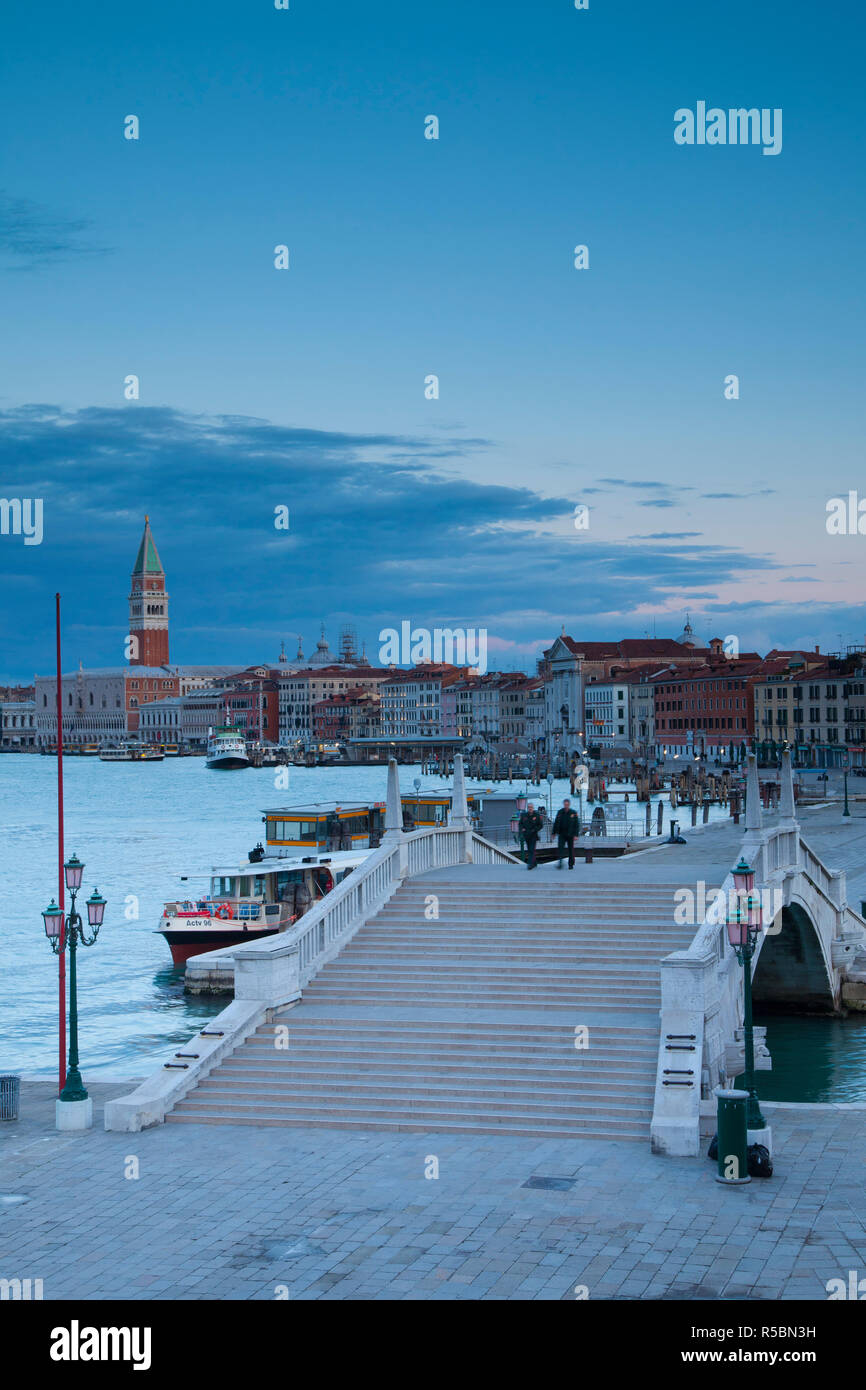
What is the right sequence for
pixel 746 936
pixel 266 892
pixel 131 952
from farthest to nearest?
pixel 131 952 < pixel 266 892 < pixel 746 936

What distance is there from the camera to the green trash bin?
1203 cm

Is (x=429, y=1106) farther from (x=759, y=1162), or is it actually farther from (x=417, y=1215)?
(x=759, y=1162)

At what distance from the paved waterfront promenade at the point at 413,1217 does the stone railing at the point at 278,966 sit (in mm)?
416

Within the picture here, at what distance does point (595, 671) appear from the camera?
184500 mm

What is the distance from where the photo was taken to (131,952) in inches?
1608

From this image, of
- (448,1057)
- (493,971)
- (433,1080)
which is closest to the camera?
(433,1080)

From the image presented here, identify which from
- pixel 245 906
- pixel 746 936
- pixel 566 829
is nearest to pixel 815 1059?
pixel 566 829

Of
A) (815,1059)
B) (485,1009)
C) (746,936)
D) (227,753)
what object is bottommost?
(815,1059)

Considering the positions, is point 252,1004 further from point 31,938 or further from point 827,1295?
point 31,938

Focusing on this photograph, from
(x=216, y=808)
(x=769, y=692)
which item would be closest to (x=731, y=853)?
(x=216, y=808)

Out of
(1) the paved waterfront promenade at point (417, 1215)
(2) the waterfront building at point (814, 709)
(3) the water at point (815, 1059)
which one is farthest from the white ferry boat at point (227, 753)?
(1) the paved waterfront promenade at point (417, 1215)

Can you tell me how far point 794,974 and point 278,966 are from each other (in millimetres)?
14198
